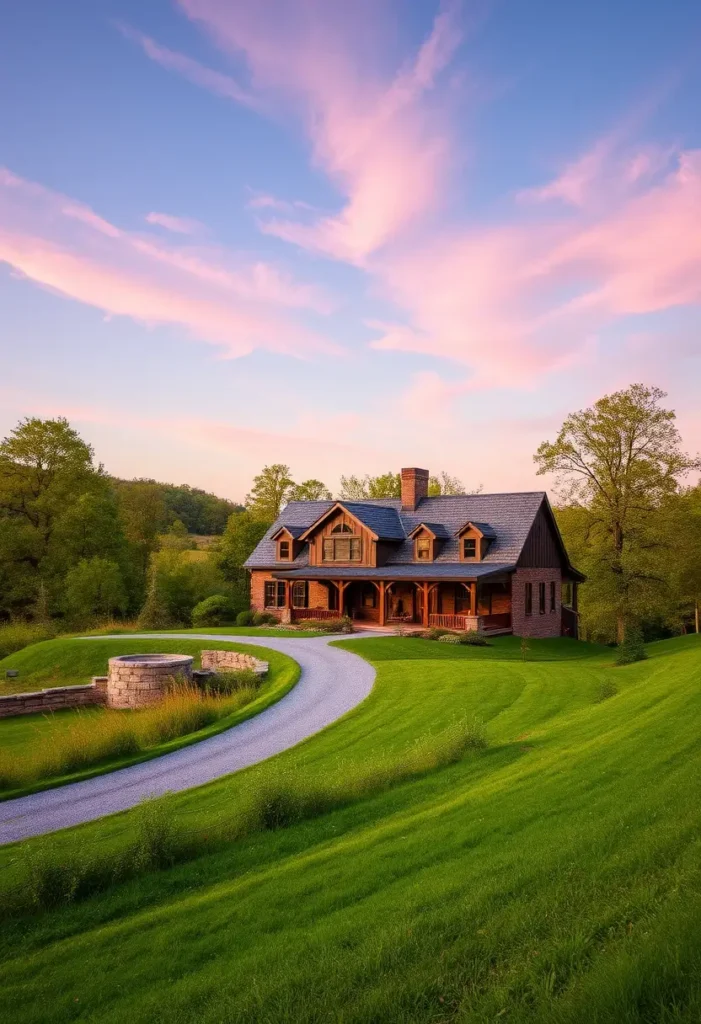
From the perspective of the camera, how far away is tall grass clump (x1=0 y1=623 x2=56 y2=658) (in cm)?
3186

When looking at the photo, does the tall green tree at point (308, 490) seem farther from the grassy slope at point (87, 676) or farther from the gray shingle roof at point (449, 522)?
the grassy slope at point (87, 676)

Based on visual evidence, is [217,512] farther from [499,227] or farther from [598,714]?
[598,714]

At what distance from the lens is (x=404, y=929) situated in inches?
216

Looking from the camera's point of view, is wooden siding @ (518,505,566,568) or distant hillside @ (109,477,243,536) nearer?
wooden siding @ (518,505,566,568)

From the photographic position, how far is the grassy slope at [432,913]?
4.43 metres

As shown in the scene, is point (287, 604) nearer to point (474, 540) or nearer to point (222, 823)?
point (474, 540)

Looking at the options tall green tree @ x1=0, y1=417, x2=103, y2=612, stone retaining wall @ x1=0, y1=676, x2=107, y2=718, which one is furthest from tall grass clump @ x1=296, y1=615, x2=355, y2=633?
tall green tree @ x1=0, y1=417, x2=103, y2=612

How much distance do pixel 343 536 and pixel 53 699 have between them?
19.8 metres

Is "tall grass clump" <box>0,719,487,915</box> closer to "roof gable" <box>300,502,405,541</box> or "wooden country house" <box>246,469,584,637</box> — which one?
"wooden country house" <box>246,469,584,637</box>

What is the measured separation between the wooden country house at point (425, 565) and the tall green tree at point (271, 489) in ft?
48.4

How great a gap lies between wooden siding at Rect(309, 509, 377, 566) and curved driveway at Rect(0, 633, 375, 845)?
604 inches

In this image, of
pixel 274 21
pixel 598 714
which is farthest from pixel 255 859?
pixel 274 21

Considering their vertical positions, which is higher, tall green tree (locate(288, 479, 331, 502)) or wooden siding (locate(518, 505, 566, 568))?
tall green tree (locate(288, 479, 331, 502))

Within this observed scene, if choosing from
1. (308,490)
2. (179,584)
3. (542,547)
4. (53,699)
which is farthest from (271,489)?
(53,699)
